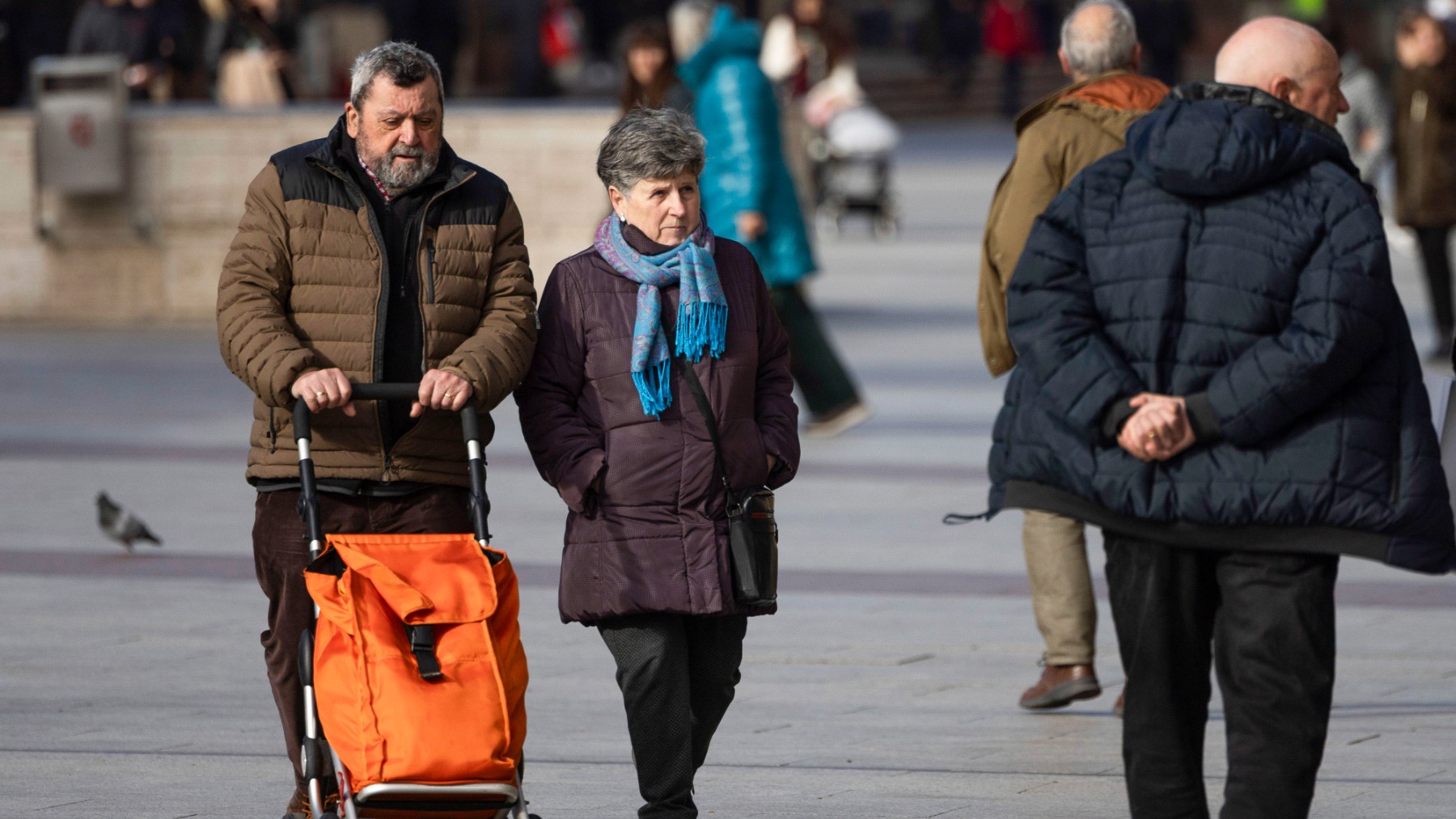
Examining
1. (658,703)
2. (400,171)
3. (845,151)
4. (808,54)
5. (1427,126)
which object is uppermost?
(400,171)

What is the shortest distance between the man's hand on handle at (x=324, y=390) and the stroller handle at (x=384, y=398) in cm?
2

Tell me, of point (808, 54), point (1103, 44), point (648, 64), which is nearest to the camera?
point (1103, 44)

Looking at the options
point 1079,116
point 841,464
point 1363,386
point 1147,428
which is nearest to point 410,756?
point 1147,428

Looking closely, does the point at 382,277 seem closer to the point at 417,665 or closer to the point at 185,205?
the point at 417,665

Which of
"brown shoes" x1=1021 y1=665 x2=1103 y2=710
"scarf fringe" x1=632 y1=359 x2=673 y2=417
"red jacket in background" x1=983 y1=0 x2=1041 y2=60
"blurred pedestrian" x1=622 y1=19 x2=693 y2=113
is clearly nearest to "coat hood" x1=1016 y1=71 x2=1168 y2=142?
"brown shoes" x1=1021 y1=665 x2=1103 y2=710

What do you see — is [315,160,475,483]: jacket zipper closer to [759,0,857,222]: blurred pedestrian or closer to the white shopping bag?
the white shopping bag

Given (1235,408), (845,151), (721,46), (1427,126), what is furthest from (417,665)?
(845,151)

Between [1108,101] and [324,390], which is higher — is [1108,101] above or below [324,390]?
above

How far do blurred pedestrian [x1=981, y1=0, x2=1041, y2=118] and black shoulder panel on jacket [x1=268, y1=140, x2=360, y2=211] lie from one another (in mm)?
35717

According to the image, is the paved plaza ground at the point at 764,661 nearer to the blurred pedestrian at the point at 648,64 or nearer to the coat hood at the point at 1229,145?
the coat hood at the point at 1229,145

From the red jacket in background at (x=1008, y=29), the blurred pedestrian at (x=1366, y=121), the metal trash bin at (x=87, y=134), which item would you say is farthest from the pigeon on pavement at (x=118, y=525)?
the red jacket in background at (x=1008, y=29)

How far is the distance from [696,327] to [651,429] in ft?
0.74

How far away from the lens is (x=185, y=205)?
16.6 meters

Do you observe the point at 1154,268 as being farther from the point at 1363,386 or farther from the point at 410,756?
the point at 410,756
